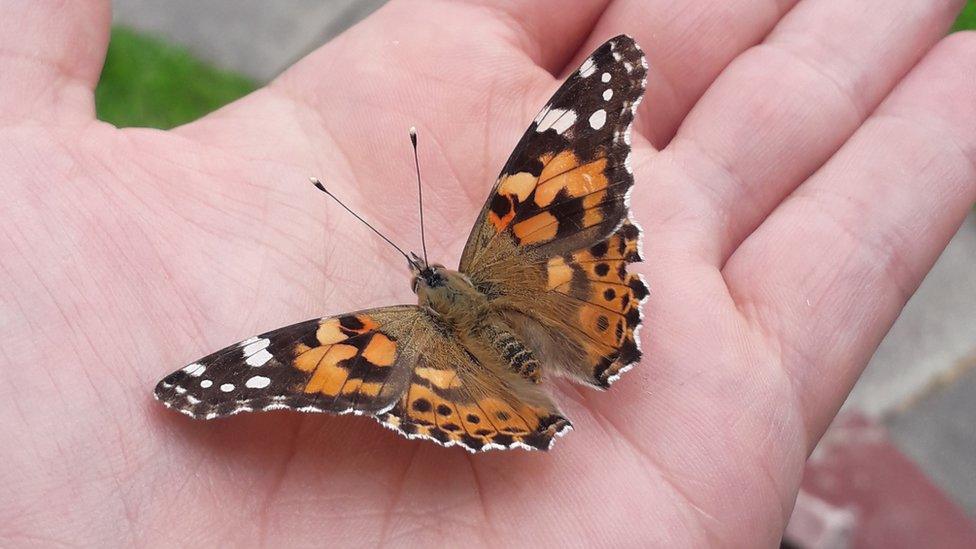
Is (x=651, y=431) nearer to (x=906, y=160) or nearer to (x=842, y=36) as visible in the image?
(x=906, y=160)

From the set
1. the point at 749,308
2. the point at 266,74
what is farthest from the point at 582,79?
the point at 266,74

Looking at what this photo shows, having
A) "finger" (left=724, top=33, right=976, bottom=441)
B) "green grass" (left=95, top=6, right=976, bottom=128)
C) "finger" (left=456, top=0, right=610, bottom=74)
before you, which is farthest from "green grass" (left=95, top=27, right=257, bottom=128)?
"finger" (left=724, top=33, right=976, bottom=441)

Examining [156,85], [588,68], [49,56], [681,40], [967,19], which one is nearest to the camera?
[588,68]

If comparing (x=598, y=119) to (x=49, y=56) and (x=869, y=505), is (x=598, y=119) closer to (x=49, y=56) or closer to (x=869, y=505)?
(x=49, y=56)

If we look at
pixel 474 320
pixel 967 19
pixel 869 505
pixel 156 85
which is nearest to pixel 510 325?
pixel 474 320

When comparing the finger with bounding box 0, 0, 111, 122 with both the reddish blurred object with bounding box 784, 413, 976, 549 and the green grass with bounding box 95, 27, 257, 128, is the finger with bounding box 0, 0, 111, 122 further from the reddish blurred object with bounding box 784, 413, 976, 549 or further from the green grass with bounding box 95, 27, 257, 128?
the reddish blurred object with bounding box 784, 413, 976, 549
